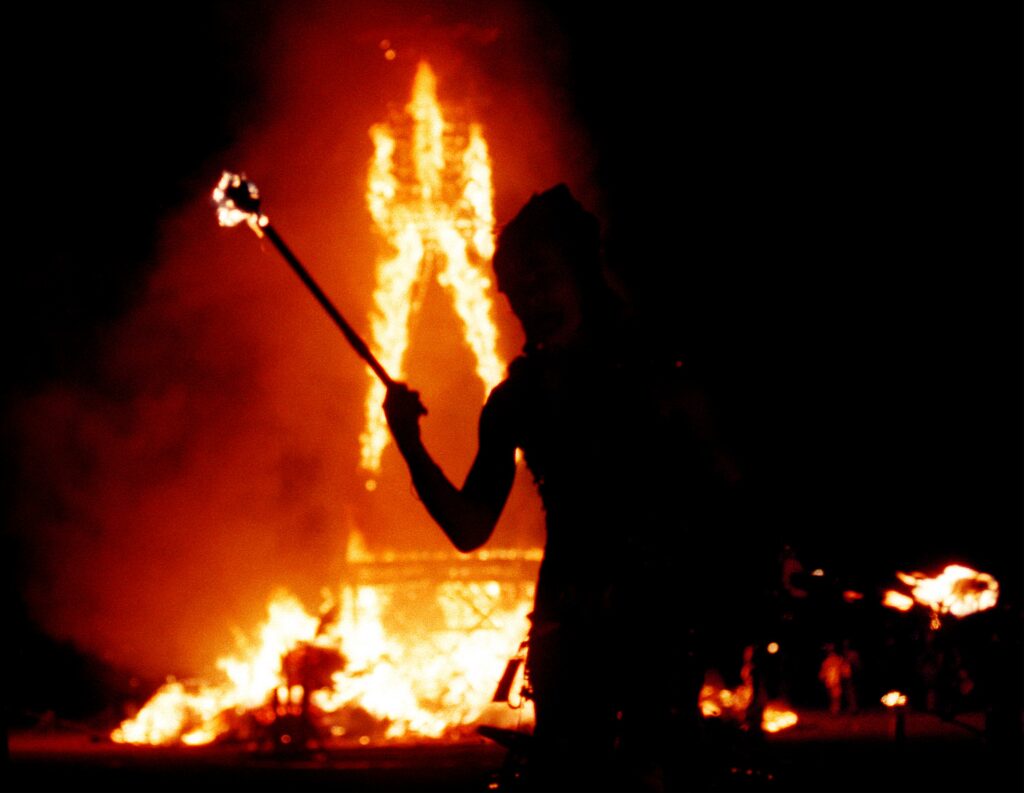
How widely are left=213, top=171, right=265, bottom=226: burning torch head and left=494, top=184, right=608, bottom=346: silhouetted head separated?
65 cm

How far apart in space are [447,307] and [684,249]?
16.2 ft

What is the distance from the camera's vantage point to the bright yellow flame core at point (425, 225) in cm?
2194

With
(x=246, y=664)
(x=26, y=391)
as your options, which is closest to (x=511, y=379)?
(x=246, y=664)

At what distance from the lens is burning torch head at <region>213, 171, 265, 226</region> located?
3.24 m

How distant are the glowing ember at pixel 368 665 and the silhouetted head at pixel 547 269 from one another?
39.2 ft

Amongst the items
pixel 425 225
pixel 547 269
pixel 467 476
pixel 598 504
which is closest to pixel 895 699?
pixel 598 504

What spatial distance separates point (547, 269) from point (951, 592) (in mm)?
1164

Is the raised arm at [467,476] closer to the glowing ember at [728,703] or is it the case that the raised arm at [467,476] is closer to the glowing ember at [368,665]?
the glowing ember at [728,703]

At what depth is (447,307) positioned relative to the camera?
2322 cm

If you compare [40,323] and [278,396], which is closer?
[40,323]

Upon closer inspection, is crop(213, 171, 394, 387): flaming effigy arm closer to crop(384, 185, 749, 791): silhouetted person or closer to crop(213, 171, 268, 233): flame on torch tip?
crop(213, 171, 268, 233): flame on torch tip

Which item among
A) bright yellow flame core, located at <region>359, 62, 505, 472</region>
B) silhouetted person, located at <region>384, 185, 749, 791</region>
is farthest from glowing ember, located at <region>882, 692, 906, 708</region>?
bright yellow flame core, located at <region>359, 62, 505, 472</region>

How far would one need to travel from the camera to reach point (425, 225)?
22.7 m

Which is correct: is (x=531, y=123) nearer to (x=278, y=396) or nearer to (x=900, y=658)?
(x=278, y=396)
